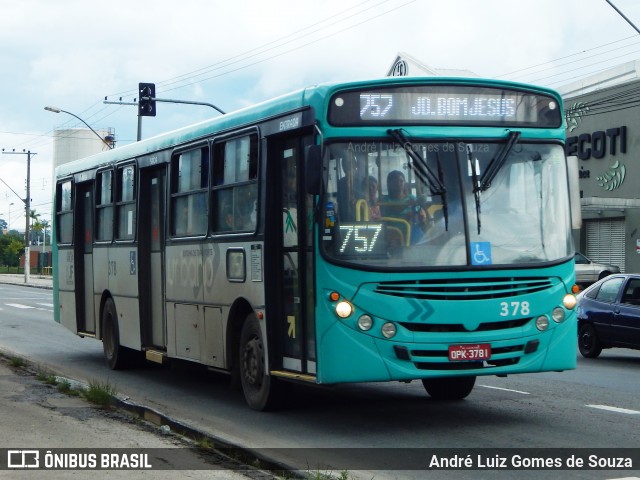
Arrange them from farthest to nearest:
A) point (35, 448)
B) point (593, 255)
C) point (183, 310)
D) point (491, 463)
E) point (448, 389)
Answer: point (593, 255)
point (183, 310)
point (448, 389)
point (35, 448)
point (491, 463)

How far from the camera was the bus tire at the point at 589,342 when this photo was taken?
18906 mm

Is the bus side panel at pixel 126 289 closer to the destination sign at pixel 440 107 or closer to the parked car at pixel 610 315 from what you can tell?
the destination sign at pixel 440 107

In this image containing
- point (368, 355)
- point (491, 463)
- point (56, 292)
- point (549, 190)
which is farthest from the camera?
point (56, 292)

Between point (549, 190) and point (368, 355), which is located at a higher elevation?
point (549, 190)

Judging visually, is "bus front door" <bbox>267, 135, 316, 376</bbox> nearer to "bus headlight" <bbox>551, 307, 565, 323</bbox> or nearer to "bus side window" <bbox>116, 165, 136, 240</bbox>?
"bus headlight" <bbox>551, 307, 565, 323</bbox>

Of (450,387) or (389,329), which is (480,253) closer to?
(389,329)

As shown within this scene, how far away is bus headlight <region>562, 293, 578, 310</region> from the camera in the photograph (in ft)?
33.1

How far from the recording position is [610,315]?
18547 millimetres

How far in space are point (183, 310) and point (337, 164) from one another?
412 cm

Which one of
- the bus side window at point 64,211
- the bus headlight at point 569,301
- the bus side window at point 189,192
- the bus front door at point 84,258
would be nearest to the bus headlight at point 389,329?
the bus headlight at point 569,301

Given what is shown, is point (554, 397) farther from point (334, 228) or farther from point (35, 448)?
point (35, 448)

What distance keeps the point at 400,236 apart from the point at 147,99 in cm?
2449

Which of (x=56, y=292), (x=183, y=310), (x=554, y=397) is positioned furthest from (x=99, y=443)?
(x=56, y=292)

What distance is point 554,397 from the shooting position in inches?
492
